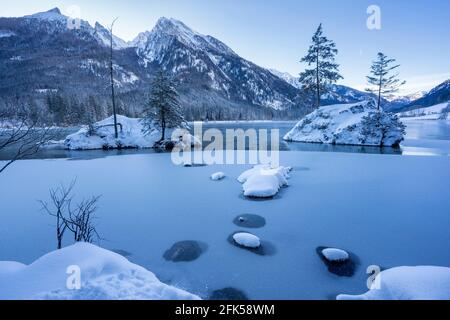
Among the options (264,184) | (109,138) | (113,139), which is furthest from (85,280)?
(109,138)

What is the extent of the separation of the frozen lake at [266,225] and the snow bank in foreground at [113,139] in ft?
39.9

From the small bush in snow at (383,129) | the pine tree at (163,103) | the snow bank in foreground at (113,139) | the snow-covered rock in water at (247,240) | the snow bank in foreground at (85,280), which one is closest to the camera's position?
the snow bank in foreground at (85,280)

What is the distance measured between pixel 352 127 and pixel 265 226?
22.4 meters

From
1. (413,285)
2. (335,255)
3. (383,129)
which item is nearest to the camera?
(413,285)

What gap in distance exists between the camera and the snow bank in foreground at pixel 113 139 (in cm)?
2342

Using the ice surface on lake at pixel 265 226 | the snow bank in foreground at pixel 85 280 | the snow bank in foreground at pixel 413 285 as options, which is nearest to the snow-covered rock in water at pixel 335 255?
the ice surface on lake at pixel 265 226

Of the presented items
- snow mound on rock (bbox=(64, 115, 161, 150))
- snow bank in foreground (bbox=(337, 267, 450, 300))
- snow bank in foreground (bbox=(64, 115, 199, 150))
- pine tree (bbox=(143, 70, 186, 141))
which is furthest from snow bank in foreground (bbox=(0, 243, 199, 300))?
snow mound on rock (bbox=(64, 115, 161, 150))

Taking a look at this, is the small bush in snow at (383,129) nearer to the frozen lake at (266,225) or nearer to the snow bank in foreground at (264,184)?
the frozen lake at (266,225)

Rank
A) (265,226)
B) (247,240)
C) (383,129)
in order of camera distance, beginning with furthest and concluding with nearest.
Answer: (383,129), (265,226), (247,240)

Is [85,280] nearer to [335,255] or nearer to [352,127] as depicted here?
[335,255]

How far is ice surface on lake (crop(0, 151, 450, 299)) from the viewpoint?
13.4ft

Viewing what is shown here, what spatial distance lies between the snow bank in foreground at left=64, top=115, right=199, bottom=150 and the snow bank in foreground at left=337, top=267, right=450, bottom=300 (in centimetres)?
2091

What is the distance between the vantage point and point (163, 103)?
74.7 feet
